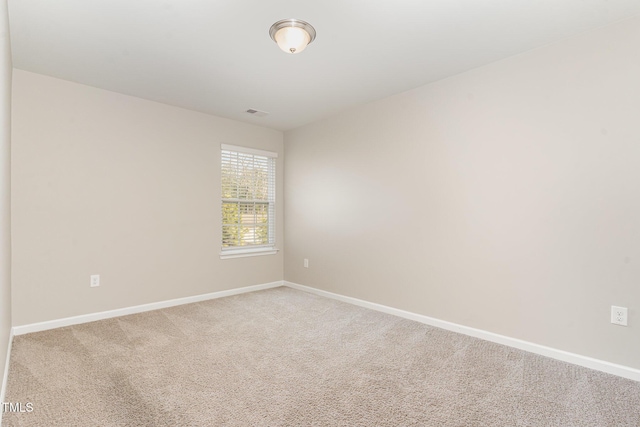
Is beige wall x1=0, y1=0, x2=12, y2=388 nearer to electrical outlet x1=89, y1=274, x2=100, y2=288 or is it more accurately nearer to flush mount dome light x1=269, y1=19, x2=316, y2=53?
electrical outlet x1=89, y1=274, x2=100, y2=288

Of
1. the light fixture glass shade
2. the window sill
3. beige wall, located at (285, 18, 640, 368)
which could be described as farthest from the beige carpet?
the light fixture glass shade

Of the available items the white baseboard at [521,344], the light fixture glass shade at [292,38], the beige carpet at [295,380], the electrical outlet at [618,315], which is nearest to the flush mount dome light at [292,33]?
the light fixture glass shade at [292,38]

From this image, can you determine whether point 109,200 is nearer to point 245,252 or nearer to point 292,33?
point 245,252

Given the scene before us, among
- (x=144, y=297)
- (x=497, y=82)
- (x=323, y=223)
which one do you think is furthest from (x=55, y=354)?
(x=497, y=82)

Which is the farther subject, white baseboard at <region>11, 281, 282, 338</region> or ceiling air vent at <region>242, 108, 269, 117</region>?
ceiling air vent at <region>242, 108, 269, 117</region>

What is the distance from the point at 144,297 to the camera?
12.0 ft

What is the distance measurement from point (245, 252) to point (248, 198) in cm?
78

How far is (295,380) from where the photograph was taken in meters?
2.13

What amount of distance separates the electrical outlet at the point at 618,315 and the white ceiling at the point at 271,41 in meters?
1.97

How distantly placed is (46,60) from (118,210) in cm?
148

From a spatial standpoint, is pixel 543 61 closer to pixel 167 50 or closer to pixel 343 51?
pixel 343 51

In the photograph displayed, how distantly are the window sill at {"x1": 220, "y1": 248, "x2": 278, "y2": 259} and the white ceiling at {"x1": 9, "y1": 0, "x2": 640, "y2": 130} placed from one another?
205cm

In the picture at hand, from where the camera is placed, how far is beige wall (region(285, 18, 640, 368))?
7.34ft

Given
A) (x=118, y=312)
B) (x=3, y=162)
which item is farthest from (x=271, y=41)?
(x=118, y=312)
